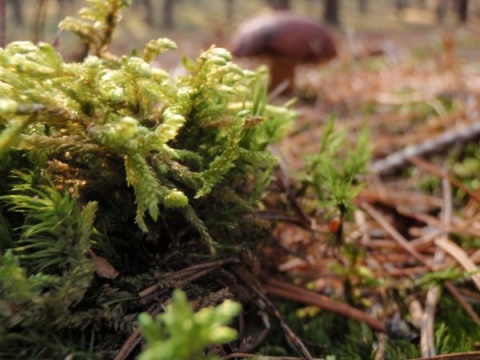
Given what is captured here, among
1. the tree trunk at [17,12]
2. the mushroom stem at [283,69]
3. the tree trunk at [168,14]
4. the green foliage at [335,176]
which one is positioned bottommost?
the mushroom stem at [283,69]

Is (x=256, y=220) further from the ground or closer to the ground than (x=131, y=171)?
closer to the ground

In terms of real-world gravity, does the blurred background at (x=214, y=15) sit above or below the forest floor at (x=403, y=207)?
above

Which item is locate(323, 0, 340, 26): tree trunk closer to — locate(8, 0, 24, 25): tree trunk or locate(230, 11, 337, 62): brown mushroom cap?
locate(230, 11, 337, 62): brown mushroom cap

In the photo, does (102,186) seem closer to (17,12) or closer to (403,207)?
(403,207)

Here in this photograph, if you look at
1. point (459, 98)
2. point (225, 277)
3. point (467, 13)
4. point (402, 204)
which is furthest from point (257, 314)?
point (467, 13)

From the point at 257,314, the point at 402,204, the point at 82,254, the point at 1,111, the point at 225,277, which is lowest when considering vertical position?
the point at 402,204

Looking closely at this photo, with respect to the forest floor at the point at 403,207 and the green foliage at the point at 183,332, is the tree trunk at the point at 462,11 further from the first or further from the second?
the green foliage at the point at 183,332

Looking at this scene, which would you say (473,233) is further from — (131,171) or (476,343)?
(131,171)

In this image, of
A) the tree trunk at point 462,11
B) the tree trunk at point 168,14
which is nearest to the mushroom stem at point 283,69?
the tree trunk at point 462,11
